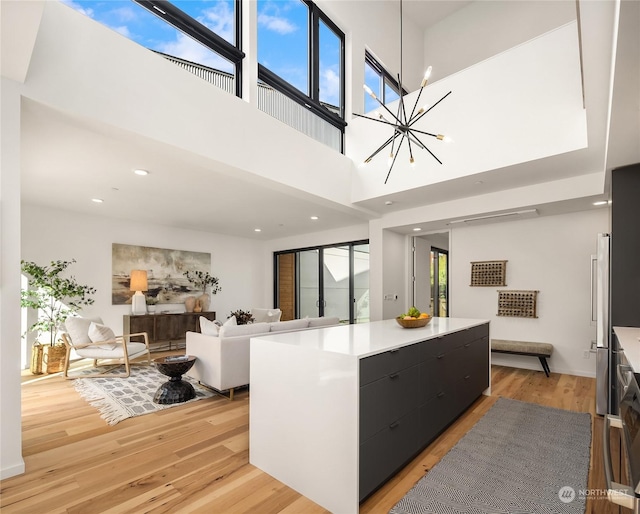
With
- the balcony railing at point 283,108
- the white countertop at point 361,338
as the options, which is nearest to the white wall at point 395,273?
the balcony railing at point 283,108

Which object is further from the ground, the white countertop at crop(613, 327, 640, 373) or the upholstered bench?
the white countertop at crop(613, 327, 640, 373)

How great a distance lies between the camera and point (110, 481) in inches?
85.7

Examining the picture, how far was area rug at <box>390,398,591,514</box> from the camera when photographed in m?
1.94

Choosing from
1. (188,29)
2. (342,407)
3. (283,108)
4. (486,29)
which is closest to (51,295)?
(188,29)

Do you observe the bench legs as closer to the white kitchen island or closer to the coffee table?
the white kitchen island

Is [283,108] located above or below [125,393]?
above

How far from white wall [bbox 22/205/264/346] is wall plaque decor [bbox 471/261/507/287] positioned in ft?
17.1

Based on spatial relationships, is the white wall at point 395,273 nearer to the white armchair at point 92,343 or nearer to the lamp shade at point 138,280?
the white armchair at point 92,343

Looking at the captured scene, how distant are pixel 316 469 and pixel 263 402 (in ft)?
1.78

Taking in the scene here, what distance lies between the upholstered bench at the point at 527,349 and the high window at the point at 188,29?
190 inches

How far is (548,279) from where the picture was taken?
16.4 feet

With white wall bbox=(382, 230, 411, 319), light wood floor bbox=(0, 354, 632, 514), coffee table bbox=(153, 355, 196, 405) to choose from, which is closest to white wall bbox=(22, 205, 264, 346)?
light wood floor bbox=(0, 354, 632, 514)

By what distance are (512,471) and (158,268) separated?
6.54 metres

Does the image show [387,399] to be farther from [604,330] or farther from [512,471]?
[604,330]
